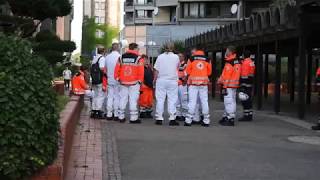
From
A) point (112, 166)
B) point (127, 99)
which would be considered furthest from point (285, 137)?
point (112, 166)

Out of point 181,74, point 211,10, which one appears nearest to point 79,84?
point 181,74

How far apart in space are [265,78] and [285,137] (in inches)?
792

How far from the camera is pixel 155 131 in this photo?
1289 cm

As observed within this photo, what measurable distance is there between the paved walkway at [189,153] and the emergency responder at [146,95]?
2.15 m

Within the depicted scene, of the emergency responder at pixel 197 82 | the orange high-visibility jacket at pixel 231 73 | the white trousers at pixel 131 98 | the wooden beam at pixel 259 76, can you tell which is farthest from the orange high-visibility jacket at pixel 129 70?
the wooden beam at pixel 259 76

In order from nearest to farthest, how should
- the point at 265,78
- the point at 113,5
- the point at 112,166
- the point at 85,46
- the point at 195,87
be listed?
1. the point at 112,166
2. the point at 195,87
3. the point at 265,78
4. the point at 85,46
5. the point at 113,5

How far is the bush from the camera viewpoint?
5.97 metres

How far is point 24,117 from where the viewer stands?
236 inches

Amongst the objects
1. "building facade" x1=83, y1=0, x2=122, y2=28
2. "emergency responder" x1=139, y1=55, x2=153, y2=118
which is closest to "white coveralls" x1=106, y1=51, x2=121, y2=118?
"emergency responder" x1=139, y1=55, x2=153, y2=118

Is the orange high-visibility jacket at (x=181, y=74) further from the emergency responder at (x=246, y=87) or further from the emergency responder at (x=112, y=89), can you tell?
the emergency responder at (x=112, y=89)

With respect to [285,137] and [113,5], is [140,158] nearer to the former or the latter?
[285,137]

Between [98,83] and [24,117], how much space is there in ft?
30.4

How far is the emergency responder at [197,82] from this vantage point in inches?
550

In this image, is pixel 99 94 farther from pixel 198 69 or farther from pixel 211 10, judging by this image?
pixel 211 10
